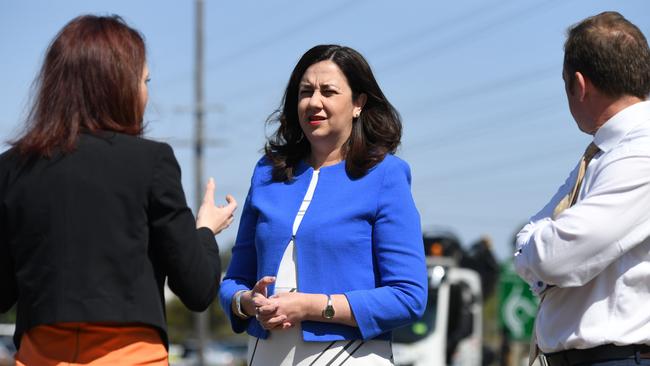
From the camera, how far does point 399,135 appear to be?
177 inches

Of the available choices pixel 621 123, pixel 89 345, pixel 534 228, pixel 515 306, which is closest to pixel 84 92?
pixel 89 345

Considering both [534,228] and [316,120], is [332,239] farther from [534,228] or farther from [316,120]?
[534,228]

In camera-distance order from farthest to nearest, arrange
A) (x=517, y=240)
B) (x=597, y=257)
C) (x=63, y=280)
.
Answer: (x=517, y=240)
(x=597, y=257)
(x=63, y=280)

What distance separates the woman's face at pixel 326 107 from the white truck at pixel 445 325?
9399 mm

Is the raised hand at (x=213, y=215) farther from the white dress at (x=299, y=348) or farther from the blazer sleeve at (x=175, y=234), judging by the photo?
the white dress at (x=299, y=348)

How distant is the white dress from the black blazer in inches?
32.7

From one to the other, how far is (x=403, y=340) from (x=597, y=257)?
35.9 ft

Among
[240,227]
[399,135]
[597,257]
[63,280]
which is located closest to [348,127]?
[399,135]

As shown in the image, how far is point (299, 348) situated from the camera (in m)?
4.11

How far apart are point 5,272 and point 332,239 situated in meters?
1.21

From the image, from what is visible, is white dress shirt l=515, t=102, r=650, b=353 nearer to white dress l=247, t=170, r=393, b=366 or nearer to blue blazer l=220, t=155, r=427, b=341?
blue blazer l=220, t=155, r=427, b=341

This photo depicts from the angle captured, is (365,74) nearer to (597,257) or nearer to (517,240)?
(517,240)

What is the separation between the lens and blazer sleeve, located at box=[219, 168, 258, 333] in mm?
4425

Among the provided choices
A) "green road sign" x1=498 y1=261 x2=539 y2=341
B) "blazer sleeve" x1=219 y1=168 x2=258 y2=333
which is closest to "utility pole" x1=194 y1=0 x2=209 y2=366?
"green road sign" x1=498 y1=261 x2=539 y2=341
